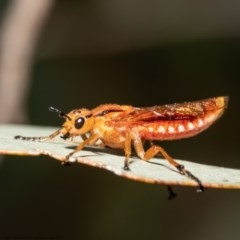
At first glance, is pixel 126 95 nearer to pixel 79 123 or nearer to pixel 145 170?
pixel 79 123

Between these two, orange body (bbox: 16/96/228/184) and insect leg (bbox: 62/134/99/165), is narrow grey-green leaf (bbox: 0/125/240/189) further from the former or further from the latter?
orange body (bbox: 16/96/228/184)

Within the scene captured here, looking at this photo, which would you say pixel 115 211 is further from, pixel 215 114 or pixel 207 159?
pixel 215 114

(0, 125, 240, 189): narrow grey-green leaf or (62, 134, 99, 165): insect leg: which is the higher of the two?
(62, 134, 99, 165): insect leg

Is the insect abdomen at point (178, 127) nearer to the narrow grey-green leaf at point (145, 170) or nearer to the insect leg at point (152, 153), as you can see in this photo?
the insect leg at point (152, 153)

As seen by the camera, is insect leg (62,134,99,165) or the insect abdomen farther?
the insect abdomen

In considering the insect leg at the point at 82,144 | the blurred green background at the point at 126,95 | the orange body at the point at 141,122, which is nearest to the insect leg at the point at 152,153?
the orange body at the point at 141,122

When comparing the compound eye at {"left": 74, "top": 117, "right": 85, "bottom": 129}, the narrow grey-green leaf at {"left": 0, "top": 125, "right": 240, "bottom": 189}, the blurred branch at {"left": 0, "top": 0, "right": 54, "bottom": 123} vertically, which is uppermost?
the blurred branch at {"left": 0, "top": 0, "right": 54, "bottom": 123}

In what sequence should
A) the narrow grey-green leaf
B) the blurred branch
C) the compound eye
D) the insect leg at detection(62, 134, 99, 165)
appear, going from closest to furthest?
the narrow grey-green leaf < the insect leg at detection(62, 134, 99, 165) < the compound eye < the blurred branch

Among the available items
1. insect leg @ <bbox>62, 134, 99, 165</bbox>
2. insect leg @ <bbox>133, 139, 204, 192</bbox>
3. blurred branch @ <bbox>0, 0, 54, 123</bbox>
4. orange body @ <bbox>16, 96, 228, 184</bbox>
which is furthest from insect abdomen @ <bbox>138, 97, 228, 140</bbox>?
blurred branch @ <bbox>0, 0, 54, 123</bbox>
